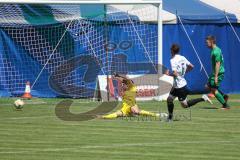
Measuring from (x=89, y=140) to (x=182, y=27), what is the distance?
56.2 feet

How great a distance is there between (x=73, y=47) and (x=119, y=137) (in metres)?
14.4

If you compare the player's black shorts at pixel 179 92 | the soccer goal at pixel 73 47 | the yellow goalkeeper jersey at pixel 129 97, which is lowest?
the soccer goal at pixel 73 47

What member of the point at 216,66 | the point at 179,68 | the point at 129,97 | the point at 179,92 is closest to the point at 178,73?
the point at 179,68

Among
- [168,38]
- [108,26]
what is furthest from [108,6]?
[168,38]

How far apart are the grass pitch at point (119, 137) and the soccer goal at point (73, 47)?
6.88 m

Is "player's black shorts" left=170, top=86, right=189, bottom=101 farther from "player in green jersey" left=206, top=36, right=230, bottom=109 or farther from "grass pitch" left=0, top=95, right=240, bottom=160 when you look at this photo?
"player in green jersey" left=206, top=36, right=230, bottom=109

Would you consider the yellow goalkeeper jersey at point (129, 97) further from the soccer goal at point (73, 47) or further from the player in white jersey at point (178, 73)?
the soccer goal at point (73, 47)

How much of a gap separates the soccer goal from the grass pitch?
6878 mm

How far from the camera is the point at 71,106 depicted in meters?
26.0

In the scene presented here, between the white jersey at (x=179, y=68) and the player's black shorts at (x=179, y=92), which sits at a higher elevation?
the white jersey at (x=179, y=68)

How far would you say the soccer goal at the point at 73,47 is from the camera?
30.6 m

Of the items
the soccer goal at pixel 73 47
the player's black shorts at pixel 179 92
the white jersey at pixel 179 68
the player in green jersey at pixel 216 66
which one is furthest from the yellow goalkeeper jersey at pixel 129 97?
the soccer goal at pixel 73 47

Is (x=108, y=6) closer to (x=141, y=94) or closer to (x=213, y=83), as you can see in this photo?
(x=141, y=94)

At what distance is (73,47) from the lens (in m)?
31.2
